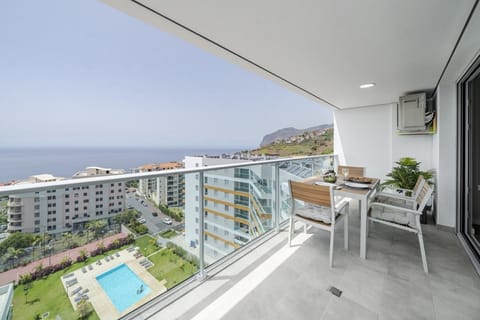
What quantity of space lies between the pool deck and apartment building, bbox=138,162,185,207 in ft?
1.38

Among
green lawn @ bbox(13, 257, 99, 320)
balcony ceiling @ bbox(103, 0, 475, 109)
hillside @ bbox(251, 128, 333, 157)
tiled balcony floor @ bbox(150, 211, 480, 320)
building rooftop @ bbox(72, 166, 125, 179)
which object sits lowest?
tiled balcony floor @ bbox(150, 211, 480, 320)

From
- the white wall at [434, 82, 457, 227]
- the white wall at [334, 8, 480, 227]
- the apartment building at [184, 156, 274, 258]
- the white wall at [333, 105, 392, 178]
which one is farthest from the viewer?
the white wall at [333, 105, 392, 178]

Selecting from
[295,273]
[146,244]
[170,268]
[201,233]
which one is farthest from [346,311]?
[146,244]

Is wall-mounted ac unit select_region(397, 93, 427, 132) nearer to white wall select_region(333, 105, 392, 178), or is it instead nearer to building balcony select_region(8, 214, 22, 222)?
white wall select_region(333, 105, 392, 178)

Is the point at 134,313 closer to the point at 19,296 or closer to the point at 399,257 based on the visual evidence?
the point at 19,296

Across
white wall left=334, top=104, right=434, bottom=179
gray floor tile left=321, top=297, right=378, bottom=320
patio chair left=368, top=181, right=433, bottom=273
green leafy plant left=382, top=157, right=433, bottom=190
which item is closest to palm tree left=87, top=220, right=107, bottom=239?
gray floor tile left=321, top=297, right=378, bottom=320

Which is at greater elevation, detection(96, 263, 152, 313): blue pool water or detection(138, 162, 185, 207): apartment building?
detection(138, 162, 185, 207): apartment building

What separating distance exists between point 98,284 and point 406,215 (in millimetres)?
2979

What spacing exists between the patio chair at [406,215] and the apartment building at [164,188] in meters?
2.19

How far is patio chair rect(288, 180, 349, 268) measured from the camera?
1.90 m

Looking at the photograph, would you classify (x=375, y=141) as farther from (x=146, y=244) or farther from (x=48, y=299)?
(x=48, y=299)

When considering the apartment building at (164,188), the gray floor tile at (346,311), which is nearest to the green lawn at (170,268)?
the apartment building at (164,188)

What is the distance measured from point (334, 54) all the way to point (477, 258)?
2.64 metres

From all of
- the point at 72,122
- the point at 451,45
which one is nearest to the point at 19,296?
the point at 451,45
